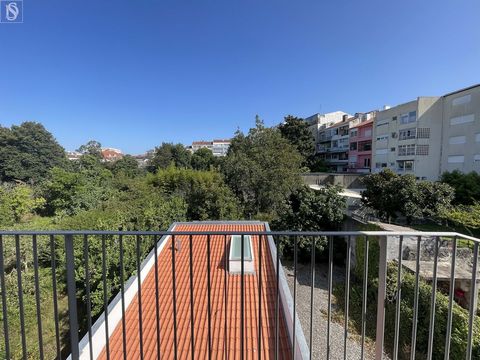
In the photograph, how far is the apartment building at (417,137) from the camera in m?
19.8

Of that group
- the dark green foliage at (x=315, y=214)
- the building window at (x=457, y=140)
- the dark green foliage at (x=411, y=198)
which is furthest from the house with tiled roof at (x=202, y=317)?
the building window at (x=457, y=140)

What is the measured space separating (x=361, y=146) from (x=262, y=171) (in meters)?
19.5

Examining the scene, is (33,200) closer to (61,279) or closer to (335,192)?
(61,279)

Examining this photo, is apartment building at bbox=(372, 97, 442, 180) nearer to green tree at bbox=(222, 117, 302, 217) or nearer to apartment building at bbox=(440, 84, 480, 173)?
apartment building at bbox=(440, 84, 480, 173)

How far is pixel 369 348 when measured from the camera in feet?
20.2

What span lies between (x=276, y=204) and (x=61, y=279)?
9271 mm

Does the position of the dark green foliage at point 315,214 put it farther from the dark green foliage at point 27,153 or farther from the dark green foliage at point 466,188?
the dark green foliage at point 27,153

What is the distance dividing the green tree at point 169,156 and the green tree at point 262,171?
23490 millimetres

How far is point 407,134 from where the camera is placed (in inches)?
824

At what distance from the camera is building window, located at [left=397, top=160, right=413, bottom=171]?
68.9 feet

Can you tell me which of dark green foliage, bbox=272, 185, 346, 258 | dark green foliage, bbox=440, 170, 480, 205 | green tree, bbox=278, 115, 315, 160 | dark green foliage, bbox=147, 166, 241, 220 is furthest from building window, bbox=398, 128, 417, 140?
dark green foliage, bbox=147, 166, 241, 220

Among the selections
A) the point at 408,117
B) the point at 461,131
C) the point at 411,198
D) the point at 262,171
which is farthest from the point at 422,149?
the point at 262,171

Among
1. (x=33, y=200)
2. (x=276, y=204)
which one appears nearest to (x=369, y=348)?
(x=276, y=204)

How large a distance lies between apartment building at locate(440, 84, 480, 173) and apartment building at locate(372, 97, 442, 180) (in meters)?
0.55
